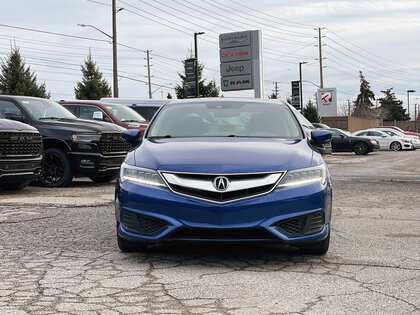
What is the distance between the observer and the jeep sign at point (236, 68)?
38188 millimetres

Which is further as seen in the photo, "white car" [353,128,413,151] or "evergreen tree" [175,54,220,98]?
"evergreen tree" [175,54,220,98]

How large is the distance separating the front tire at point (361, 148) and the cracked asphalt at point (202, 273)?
81.8 feet

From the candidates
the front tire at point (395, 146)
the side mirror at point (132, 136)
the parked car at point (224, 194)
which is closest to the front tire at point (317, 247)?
the parked car at point (224, 194)

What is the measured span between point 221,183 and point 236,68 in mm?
→ 33943

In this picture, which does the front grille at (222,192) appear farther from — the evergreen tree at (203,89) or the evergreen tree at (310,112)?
the evergreen tree at (310,112)

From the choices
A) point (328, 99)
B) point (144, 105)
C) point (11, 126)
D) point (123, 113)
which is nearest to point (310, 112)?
point (328, 99)

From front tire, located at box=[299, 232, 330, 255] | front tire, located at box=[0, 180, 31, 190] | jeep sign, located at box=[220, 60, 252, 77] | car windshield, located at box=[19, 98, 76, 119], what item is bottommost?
front tire, located at box=[299, 232, 330, 255]

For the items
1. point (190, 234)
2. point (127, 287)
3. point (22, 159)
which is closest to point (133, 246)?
point (190, 234)

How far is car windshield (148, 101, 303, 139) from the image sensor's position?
20.6 feet

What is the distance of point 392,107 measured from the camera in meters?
137

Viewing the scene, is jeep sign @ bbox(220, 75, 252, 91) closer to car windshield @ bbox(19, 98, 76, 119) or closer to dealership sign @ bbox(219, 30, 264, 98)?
dealership sign @ bbox(219, 30, 264, 98)

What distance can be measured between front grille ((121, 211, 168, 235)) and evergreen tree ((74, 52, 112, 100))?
47.7 metres

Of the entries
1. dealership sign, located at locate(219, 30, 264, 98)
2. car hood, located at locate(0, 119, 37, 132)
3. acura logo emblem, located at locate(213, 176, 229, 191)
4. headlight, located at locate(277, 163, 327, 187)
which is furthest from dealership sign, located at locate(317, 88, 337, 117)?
acura logo emblem, located at locate(213, 176, 229, 191)

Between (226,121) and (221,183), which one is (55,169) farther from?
(221,183)
